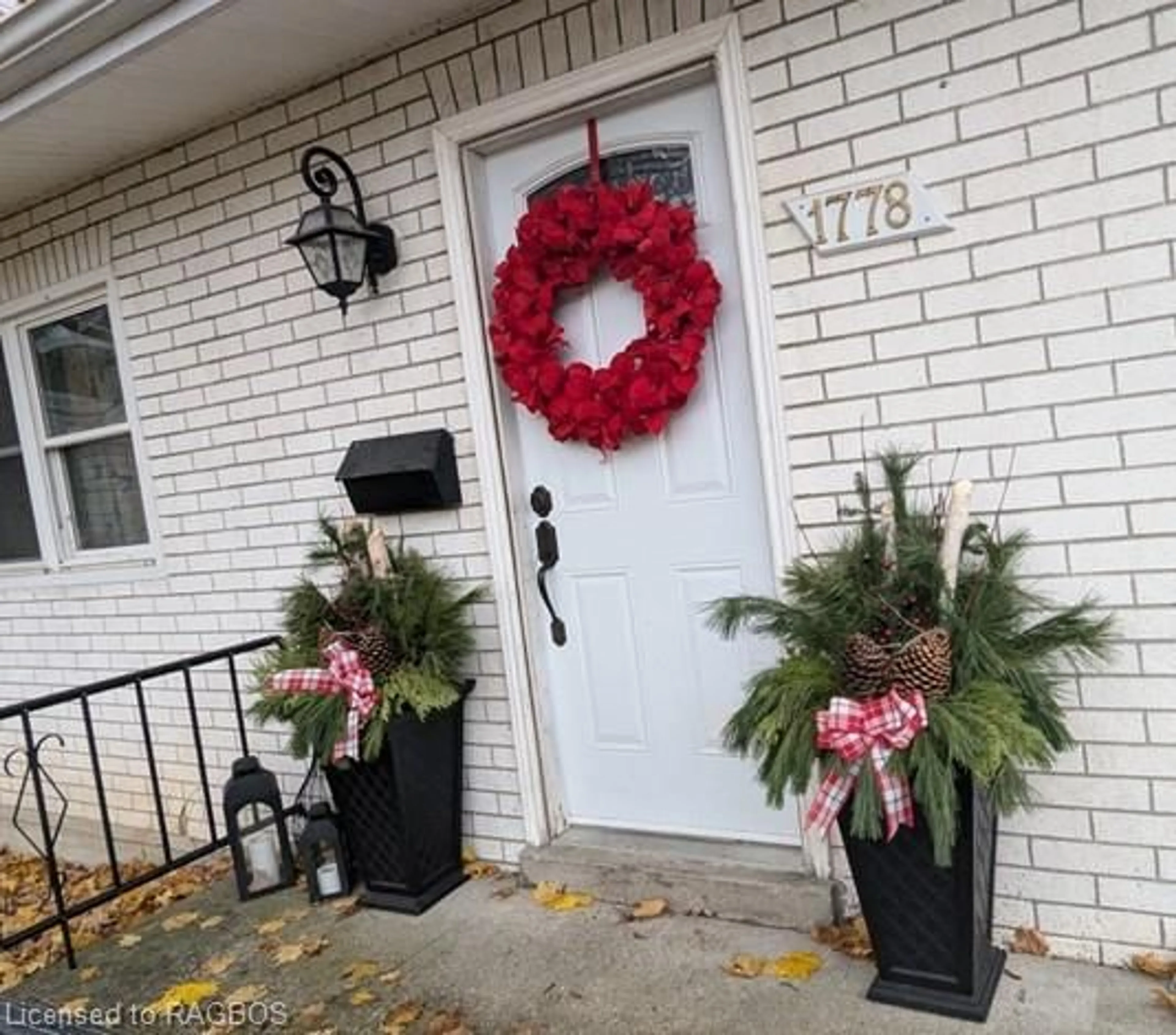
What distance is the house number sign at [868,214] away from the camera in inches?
81.9

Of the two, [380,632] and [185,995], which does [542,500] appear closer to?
[380,632]

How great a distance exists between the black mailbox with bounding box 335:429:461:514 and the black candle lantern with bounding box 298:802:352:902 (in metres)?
0.96

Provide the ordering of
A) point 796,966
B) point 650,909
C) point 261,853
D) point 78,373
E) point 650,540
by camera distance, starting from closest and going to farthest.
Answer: point 796,966 → point 650,909 → point 650,540 → point 261,853 → point 78,373

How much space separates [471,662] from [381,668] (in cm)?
33

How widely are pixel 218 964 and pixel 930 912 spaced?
6.24 feet

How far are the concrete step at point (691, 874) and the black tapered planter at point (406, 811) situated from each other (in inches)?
11.0

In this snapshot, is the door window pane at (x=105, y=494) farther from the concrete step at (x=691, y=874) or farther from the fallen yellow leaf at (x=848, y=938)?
the fallen yellow leaf at (x=848, y=938)

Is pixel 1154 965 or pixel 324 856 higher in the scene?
pixel 324 856

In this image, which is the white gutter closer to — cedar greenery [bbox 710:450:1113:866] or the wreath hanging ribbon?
the wreath hanging ribbon

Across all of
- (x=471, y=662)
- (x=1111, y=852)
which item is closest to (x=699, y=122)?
(x=471, y=662)

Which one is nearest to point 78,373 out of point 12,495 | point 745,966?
point 12,495

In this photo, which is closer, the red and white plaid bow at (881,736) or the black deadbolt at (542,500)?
the red and white plaid bow at (881,736)

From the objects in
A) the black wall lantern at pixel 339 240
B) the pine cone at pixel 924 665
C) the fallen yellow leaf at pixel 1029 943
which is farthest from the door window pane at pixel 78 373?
the fallen yellow leaf at pixel 1029 943

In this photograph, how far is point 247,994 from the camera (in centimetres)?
240
